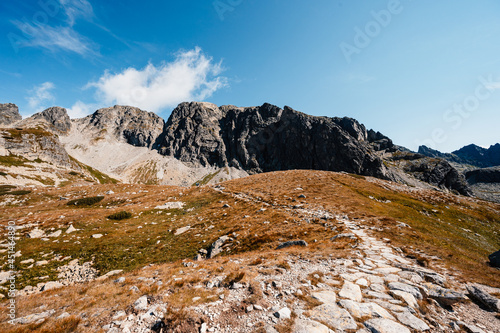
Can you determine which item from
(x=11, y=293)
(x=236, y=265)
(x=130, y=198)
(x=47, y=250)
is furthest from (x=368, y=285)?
(x=130, y=198)

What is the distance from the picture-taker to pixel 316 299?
748 centimetres

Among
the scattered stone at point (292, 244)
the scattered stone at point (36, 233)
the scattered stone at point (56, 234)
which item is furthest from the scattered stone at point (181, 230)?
the scattered stone at point (36, 233)

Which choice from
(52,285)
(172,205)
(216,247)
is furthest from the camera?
(172,205)

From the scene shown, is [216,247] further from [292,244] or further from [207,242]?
[292,244]

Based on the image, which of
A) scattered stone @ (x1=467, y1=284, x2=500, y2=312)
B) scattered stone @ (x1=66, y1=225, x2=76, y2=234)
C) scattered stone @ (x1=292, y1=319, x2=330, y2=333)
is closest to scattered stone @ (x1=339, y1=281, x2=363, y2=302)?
scattered stone @ (x1=292, y1=319, x2=330, y2=333)

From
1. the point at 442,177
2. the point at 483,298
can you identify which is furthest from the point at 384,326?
the point at 442,177

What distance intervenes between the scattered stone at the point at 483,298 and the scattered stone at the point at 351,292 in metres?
4.56

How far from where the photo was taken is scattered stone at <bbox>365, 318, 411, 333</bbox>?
5.81 m

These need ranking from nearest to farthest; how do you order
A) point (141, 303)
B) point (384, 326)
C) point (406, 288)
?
point (384, 326) < point (141, 303) < point (406, 288)

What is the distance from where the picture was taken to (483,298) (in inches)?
299

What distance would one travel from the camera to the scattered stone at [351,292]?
7629mm

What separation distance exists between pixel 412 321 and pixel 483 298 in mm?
4178

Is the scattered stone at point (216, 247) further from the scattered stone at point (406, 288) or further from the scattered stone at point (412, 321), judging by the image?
the scattered stone at point (412, 321)

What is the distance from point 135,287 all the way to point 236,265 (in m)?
5.42
